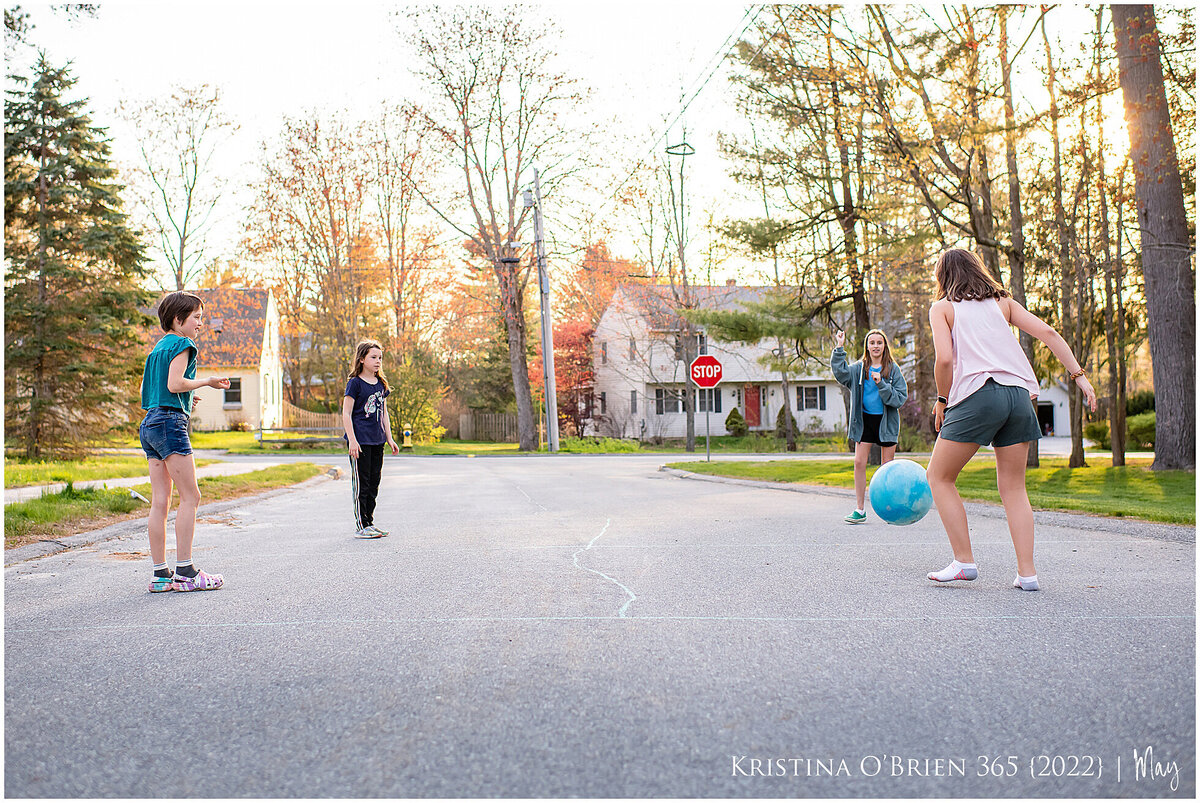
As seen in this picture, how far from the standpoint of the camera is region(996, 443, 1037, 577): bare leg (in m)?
5.36

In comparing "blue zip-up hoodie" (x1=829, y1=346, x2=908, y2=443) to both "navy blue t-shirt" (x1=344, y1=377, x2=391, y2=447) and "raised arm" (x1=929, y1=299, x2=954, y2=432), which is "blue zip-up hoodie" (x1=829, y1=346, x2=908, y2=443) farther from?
"navy blue t-shirt" (x1=344, y1=377, x2=391, y2=447)

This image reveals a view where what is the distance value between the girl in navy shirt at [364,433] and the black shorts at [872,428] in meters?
4.58

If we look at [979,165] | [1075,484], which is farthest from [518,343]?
[1075,484]

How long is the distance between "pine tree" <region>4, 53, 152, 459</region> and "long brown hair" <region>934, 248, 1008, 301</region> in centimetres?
1992

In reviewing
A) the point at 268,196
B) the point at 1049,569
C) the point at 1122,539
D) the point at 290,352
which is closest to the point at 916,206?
the point at 1122,539

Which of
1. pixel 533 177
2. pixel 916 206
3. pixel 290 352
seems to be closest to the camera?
pixel 916 206

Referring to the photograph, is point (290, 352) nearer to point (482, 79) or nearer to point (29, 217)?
point (482, 79)

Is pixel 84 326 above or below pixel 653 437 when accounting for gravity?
above

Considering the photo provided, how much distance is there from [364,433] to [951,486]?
17.8ft

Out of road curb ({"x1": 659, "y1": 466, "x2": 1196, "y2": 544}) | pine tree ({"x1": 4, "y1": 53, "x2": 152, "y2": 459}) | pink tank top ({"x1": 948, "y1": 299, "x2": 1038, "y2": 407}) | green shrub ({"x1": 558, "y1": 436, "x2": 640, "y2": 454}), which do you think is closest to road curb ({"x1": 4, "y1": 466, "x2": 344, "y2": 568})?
pink tank top ({"x1": 948, "y1": 299, "x2": 1038, "y2": 407})

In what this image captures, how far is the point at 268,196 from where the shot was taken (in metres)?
33.1

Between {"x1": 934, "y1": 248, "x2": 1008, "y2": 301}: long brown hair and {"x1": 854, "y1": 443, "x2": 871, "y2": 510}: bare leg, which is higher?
{"x1": 934, "y1": 248, "x2": 1008, "y2": 301}: long brown hair

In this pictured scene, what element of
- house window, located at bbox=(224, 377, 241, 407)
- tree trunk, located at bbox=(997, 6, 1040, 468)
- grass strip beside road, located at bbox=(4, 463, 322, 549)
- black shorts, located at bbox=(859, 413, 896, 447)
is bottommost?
grass strip beside road, located at bbox=(4, 463, 322, 549)

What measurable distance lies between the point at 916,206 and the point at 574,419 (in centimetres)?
2840
